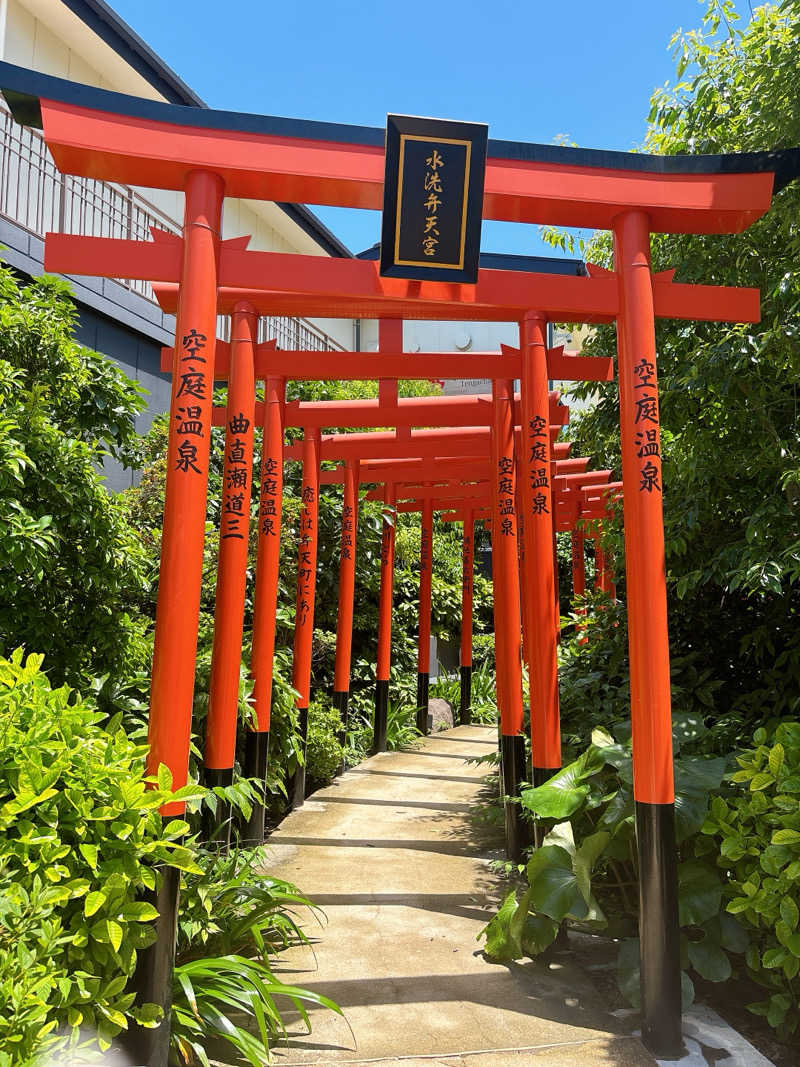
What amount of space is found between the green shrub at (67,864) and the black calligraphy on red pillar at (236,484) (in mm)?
2007

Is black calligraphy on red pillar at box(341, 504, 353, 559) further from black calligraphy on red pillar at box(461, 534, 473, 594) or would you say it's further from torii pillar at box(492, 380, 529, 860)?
black calligraphy on red pillar at box(461, 534, 473, 594)

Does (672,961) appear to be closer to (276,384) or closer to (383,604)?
(276,384)

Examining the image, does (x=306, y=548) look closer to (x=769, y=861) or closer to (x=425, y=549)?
(x=425, y=549)

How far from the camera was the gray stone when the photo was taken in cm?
1294

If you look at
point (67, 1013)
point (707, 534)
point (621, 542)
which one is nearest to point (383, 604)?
point (621, 542)

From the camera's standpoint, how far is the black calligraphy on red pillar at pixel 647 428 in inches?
148

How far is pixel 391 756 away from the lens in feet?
34.5

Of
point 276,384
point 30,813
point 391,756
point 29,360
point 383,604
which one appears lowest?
point 391,756

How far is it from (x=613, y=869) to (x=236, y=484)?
3.08 m

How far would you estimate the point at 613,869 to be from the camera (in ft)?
13.9

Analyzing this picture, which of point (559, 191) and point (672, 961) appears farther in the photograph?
point (559, 191)

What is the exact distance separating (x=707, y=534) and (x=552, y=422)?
216cm

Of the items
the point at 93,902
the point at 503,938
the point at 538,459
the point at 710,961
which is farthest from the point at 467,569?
the point at 93,902

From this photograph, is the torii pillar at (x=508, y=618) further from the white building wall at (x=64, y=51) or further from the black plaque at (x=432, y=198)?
the white building wall at (x=64, y=51)
